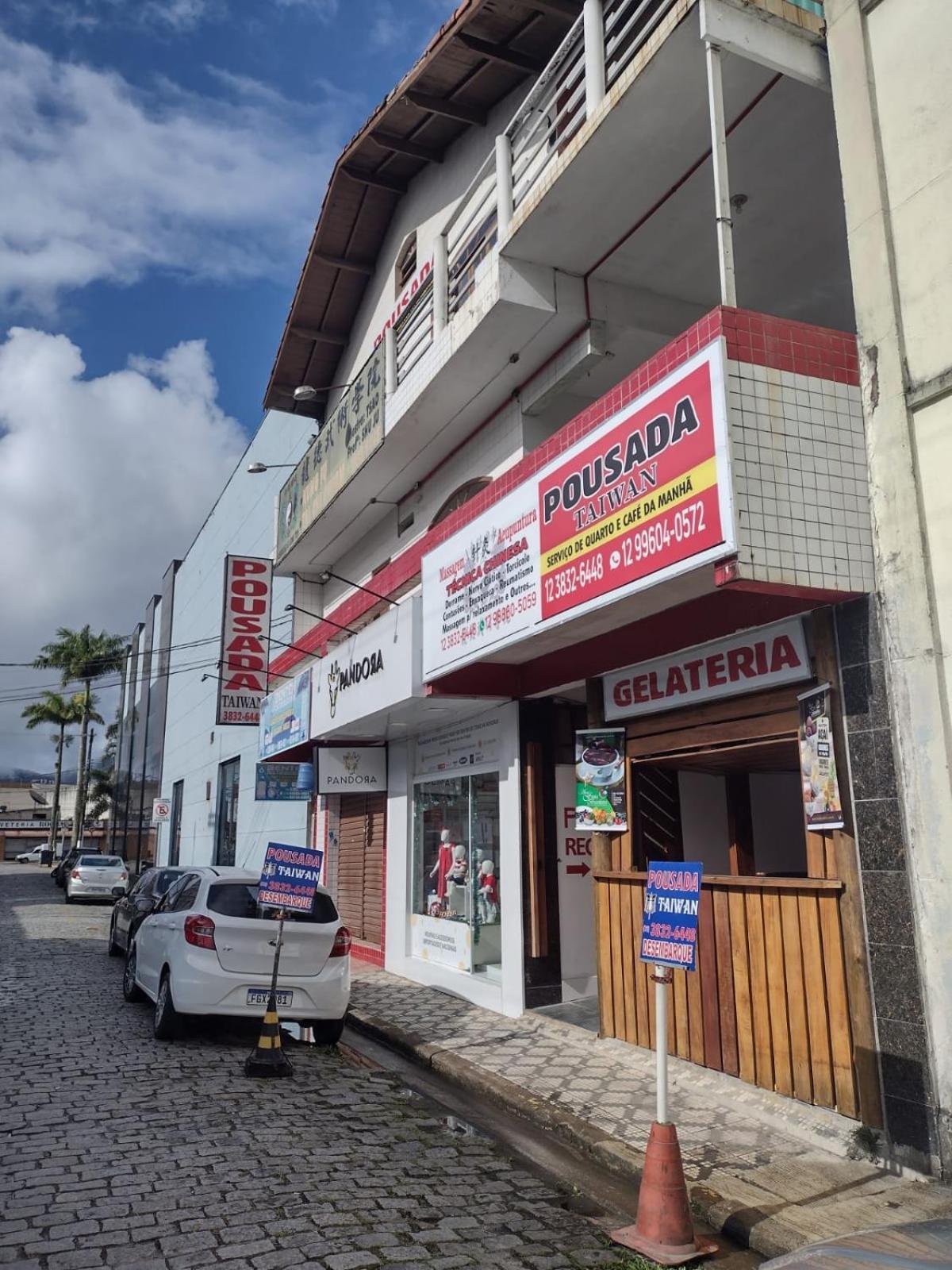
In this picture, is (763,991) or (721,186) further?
(763,991)

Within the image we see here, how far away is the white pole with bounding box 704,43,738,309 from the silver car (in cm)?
2718

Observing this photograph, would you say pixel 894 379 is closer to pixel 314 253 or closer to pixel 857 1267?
pixel 857 1267

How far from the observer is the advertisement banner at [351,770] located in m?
15.1

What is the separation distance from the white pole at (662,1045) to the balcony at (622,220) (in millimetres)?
4645

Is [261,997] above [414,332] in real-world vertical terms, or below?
below

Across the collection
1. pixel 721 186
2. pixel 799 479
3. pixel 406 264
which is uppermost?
pixel 406 264

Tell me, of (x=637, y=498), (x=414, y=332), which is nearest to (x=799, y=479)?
(x=637, y=498)

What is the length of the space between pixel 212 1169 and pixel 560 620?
14.5 ft

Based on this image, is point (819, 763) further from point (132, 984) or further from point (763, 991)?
point (132, 984)

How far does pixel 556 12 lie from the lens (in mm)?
11578

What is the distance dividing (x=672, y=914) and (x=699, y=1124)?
2.34 metres

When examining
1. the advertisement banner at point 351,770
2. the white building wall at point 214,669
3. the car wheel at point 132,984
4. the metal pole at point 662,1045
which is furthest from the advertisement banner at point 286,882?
the white building wall at point 214,669

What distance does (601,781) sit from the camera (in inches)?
362

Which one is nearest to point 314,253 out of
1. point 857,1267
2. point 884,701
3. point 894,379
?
point 894,379
